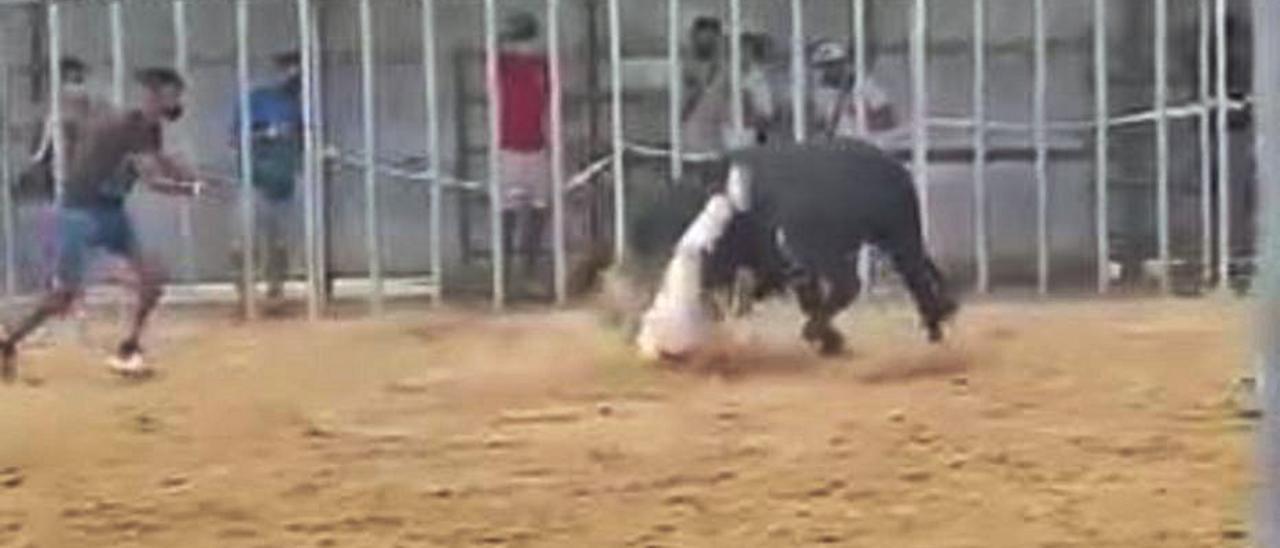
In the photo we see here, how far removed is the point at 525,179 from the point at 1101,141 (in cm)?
301

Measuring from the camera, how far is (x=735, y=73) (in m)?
16.4

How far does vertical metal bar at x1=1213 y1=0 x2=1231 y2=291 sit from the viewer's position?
52.5ft

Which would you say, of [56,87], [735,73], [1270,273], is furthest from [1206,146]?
[1270,273]

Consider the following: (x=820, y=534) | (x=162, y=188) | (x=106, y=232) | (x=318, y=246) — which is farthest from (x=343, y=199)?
(x=820, y=534)

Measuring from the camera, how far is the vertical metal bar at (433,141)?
54.6ft

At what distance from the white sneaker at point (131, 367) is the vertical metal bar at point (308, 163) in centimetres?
258

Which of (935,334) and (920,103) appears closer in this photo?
(935,334)

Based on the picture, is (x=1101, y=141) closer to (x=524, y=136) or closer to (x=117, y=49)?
(x=524, y=136)

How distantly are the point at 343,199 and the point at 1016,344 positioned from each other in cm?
462

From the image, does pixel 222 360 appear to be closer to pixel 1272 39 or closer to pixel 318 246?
pixel 318 246

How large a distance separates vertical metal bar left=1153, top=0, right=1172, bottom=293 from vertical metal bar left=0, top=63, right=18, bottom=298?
19.5ft

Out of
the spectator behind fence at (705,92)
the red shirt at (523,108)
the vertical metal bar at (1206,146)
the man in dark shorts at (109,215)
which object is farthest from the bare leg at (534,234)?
the vertical metal bar at (1206,146)

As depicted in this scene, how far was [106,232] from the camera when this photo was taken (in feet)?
45.6

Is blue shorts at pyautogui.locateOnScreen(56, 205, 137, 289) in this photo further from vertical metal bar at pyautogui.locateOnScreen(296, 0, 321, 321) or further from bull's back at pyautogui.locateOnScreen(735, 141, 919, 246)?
bull's back at pyautogui.locateOnScreen(735, 141, 919, 246)
